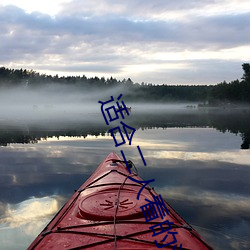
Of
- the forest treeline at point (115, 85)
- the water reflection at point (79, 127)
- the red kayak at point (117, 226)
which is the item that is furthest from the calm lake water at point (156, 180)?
the forest treeline at point (115, 85)

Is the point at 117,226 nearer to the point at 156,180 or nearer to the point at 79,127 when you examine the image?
the point at 156,180

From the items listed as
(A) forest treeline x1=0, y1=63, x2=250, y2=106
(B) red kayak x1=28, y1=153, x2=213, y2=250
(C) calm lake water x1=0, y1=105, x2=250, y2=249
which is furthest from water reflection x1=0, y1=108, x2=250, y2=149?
(A) forest treeline x1=0, y1=63, x2=250, y2=106

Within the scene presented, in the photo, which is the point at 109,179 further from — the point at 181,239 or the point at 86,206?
the point at 181,239

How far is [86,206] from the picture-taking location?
5879mm

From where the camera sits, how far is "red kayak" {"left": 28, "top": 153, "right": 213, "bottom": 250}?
4.49 metres

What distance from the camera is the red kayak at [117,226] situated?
4.49 meters

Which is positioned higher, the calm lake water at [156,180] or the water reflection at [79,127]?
the water reflection at [79,127]

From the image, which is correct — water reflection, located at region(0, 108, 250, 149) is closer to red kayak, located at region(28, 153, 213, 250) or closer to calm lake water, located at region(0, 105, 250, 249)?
calm lake water, located at region(0, 105, 250, 249)

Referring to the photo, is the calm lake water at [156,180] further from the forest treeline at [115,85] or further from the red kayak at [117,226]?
the forest treeline at [115,85]

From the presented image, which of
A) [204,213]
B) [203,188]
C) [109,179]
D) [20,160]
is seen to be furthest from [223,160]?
[20,160]

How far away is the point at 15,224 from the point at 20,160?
8253 millimetres

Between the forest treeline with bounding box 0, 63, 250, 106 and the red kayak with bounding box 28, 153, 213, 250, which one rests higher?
the forest treeline with bounding box 0, 63, 250, 106

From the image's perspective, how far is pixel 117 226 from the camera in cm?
498

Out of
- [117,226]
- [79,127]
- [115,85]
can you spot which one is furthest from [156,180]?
[115,85]
